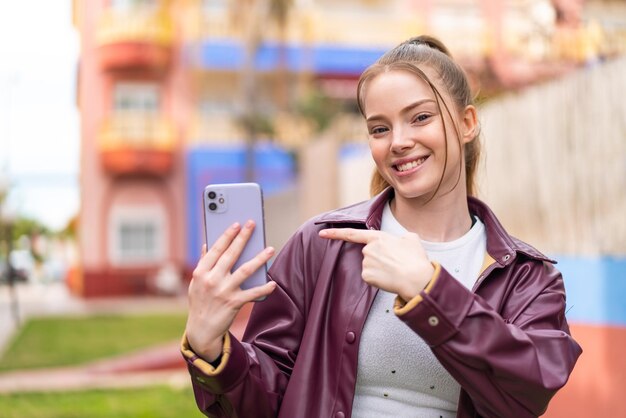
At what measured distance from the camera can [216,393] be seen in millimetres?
1833

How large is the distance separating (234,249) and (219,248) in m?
0.03

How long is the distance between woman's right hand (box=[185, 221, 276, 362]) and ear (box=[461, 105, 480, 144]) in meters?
0.63

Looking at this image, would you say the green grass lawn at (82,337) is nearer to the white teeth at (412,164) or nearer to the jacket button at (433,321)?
the white teeth at (412,164)

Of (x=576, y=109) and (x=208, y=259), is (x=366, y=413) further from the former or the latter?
(x=576, y=109)

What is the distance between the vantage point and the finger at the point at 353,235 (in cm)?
173

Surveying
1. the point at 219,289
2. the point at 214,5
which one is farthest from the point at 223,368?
the point at 214,5

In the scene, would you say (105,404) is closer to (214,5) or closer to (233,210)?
(233,210)

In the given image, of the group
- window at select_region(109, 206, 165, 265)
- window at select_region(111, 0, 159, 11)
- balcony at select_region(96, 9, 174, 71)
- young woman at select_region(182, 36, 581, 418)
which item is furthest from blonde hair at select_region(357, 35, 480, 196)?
window at select_region(111, 0, 159, 11)

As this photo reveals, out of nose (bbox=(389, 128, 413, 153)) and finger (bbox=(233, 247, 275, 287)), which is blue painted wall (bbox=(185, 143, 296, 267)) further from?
finger (bbox=(233, 247, 275, 287))

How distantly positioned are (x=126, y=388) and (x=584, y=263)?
5.14 meters

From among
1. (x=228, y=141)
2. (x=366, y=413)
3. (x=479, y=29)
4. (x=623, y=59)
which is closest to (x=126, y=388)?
(x=623, y=59)

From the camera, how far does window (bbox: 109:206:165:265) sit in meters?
22.5

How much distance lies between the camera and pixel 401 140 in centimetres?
191

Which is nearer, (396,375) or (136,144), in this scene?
(396,375)
